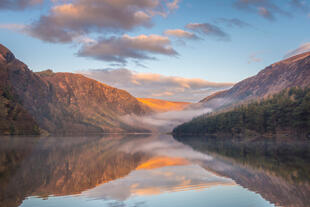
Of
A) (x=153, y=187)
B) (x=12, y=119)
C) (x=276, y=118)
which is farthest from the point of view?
(x=12, y=119)

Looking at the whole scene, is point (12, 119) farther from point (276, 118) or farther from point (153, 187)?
point (153, 187)

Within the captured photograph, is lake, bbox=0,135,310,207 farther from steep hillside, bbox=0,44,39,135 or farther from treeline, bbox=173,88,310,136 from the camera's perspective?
steep hillside, bbox=0,44,39,135

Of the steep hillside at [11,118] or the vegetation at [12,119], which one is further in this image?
the steep hillside at [11,118]

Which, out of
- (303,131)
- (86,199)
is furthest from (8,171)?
(303,131)

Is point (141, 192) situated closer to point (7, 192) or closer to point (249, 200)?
point (249, 200)

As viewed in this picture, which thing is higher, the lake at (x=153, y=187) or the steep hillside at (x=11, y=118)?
the steep hillside at (x=11, y=118)

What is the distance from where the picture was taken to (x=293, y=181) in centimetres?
2178

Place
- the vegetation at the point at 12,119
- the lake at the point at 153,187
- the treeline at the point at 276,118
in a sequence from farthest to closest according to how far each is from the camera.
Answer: the vegetation at the point at 12,119 < the treeline at the point at 276,118 < the lake at the point at 153,187

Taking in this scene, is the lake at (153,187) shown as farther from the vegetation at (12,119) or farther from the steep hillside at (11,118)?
the steep hillside at (11,118)

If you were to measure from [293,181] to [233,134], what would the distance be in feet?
471

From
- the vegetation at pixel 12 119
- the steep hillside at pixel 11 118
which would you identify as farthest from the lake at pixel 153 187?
the steep hillside at pixel 11 118

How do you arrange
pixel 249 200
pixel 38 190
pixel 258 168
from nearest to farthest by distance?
pixel 249 200
pixel 38 190
pixel 258 168

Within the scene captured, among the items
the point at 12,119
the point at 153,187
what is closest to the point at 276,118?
the point at 153,187

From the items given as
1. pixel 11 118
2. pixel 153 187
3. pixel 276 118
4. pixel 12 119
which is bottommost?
pixel 153 187
